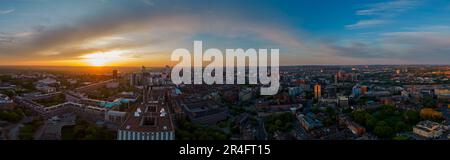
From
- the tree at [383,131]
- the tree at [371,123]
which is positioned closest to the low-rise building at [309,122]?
the tree at [371,123]

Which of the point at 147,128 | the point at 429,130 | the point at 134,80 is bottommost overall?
the point at 429,130

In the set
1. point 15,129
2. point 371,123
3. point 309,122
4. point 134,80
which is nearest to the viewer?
point 15,129

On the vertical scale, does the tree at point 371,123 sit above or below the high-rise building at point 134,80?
below

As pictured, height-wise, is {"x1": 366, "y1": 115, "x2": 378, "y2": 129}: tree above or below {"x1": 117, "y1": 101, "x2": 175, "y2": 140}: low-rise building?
below

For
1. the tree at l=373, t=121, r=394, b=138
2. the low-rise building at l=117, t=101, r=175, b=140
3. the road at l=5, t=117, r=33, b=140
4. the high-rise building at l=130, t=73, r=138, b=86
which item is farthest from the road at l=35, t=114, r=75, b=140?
the high-rise building at l=130, t=73, r=138, b=86

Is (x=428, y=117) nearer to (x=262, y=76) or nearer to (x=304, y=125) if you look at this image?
(x=304, y=125)

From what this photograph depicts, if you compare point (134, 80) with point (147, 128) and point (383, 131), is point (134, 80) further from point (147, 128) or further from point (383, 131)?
point (383, 131)

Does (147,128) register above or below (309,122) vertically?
above

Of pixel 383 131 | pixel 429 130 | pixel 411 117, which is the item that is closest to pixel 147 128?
pixel 383 131

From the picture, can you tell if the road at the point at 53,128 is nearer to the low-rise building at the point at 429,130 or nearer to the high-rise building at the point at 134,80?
the low-rise building at the point at 429,130

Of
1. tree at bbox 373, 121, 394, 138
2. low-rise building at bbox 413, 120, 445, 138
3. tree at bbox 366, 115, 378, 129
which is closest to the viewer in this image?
tree at bbox 373, 121, 394, 138

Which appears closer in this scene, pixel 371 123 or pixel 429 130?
pixel 429 130

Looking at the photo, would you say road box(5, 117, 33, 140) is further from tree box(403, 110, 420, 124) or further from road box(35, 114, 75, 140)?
tree box(403, 110, 420, 124)
